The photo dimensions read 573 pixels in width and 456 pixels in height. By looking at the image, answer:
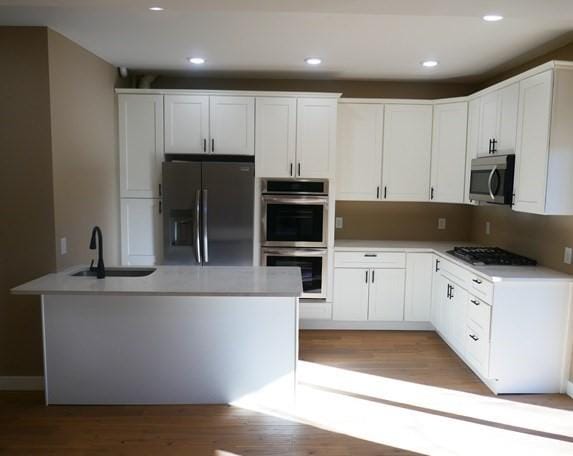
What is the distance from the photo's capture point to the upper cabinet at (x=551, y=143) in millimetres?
3035

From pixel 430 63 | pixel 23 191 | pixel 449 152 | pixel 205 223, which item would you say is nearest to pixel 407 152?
pixel 449 152

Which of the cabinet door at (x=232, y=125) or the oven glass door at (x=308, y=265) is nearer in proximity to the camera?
the cabinet door at (x=232, y=125)

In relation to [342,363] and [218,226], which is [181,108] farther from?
[342,363]

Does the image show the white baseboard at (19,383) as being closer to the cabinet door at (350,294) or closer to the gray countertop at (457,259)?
the cabinet door at (350,294)

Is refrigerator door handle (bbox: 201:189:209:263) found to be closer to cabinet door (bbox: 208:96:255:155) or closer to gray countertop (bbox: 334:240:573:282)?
cabinet door (bbox: 208:96:255:155)

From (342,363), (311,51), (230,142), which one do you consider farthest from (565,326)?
(230,142)

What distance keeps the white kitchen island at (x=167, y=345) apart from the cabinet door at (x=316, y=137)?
5.75 ft

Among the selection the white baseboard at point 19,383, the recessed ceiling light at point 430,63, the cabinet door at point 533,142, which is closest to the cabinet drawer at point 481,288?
the cabinet door at point 533,142

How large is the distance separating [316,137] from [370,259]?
1.37m

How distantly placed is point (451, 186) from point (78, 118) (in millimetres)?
3536

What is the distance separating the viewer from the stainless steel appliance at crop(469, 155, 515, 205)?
3.47m

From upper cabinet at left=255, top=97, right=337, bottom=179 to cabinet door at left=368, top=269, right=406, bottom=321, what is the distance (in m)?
1.18

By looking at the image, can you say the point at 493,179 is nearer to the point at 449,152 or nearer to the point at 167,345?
the point at 449,152

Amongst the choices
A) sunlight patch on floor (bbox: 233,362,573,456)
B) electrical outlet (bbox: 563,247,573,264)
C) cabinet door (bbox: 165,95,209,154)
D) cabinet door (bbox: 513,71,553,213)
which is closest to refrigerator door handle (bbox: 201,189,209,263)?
cabinet door (bbox: 165,95,209,154)
